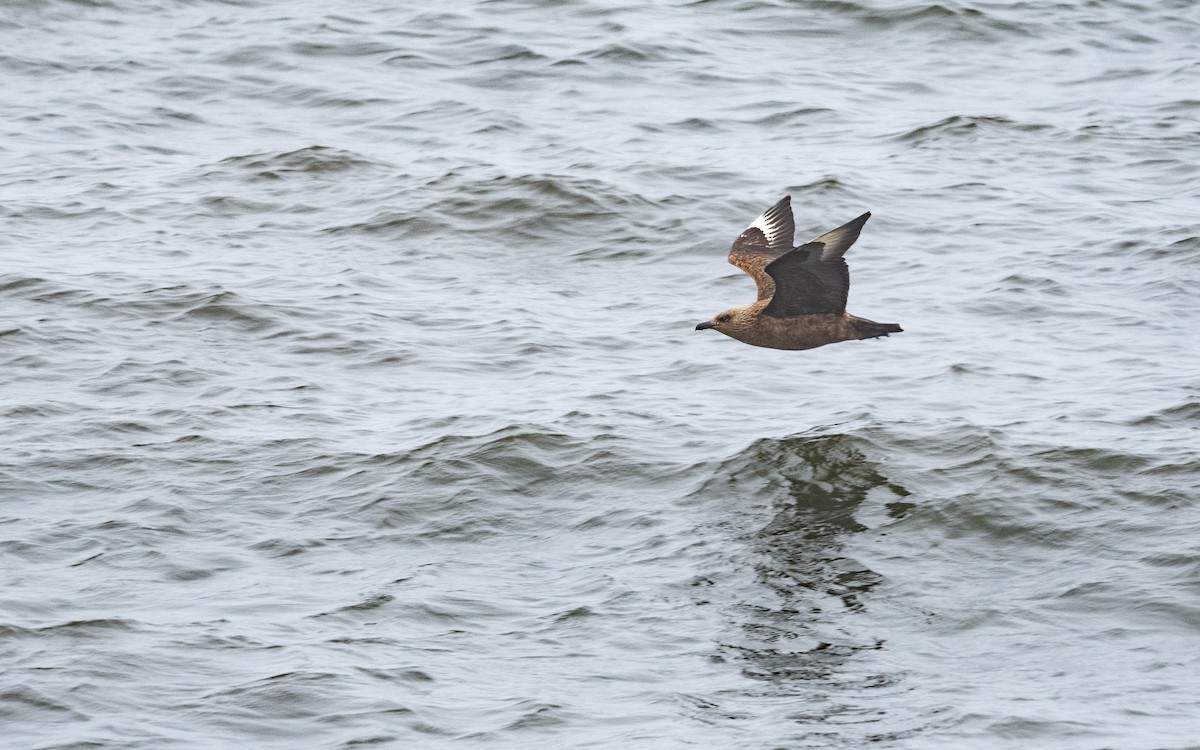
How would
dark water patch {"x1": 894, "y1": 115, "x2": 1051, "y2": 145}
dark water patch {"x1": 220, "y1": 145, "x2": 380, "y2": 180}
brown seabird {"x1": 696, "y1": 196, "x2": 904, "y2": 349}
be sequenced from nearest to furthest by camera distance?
brown seabird {"x1": 696, "y1": 196, "x2": 904, "y2": 349}, dark water patch {"x1": 220, "y1": 145, "x2": 380, "y2": 180}, dark water patch {"x1": 894, "y1": 115, "x2": 1051, "y2": 145}

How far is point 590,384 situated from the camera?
11430mm

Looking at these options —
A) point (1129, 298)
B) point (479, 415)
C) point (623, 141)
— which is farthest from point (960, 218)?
point (479, 415)

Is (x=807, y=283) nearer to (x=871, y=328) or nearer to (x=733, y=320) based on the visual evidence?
(x=871, y=328)

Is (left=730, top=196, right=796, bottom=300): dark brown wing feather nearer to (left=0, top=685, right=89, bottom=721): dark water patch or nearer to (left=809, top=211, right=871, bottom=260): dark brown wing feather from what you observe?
(left=809, top=211, right=871, bottom=260): dark brown wing feather

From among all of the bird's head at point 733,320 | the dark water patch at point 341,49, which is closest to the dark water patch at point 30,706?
the bird's head at point 733,320

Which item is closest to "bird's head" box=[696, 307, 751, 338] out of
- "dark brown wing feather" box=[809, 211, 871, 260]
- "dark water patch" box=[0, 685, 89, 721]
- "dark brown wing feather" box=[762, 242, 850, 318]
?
"dark brown wing feather" box=[762, 242, 850, 318]

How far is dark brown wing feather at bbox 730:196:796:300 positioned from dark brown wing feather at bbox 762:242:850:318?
79 centimetres

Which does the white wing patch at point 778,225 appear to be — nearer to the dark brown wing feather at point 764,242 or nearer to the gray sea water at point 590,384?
the dark brown wing feather at point 764,242

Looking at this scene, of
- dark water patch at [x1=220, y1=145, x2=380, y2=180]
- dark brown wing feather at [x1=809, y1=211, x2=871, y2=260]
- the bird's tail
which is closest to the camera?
dark brown wing feather at [x1=809, y1=211, x2=871, y2=260]

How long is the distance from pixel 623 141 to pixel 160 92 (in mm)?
5014

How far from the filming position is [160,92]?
680 inches

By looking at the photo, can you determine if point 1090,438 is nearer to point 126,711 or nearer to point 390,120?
point 126,711

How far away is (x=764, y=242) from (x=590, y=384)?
5.54 ft

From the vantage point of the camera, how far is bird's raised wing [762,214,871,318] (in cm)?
973
